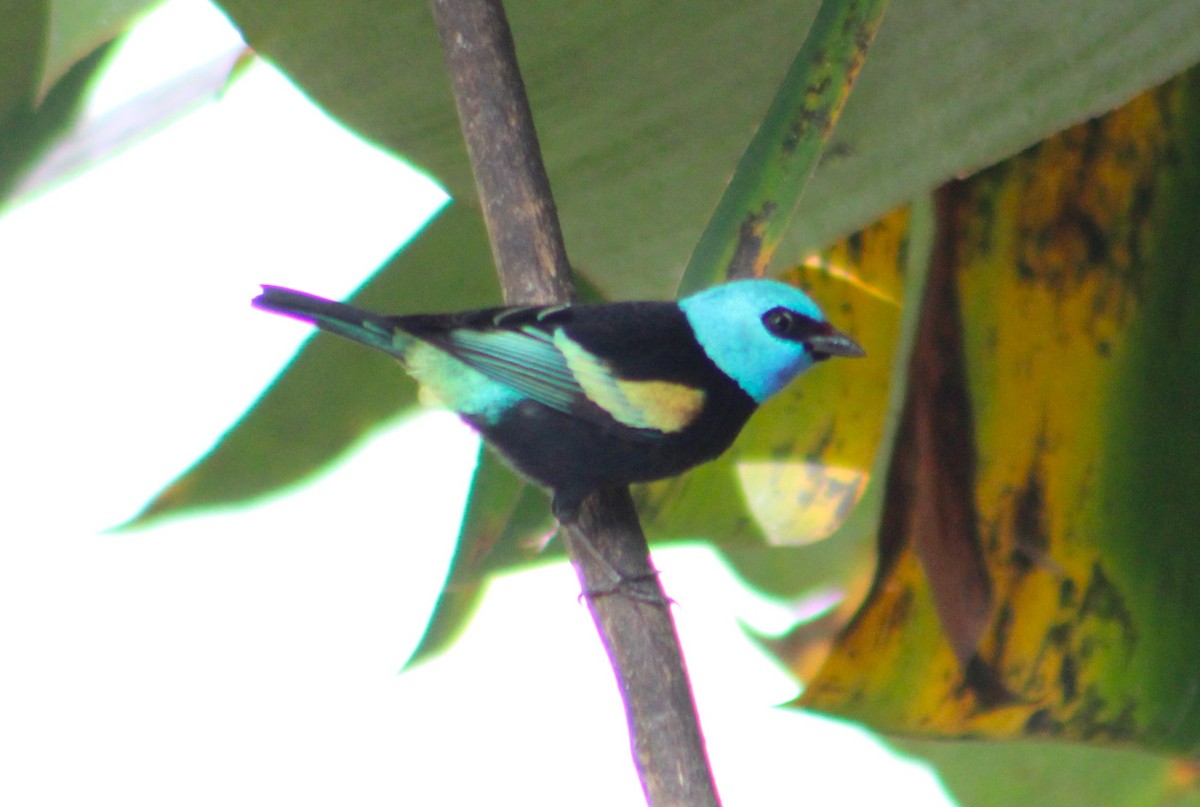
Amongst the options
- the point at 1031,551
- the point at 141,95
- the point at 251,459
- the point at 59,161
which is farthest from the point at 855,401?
the point at 141,95

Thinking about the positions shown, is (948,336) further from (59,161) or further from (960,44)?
(59,161)

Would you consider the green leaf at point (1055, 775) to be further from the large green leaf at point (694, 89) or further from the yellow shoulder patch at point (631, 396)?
the large green leaf at point (694, 89)

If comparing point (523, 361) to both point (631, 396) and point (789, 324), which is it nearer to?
point (631, 396)

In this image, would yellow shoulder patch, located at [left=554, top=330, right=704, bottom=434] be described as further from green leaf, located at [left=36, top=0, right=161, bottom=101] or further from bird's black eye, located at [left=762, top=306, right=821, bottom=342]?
green leaf, located at [left=36, top=0, right=161, bottom=101]

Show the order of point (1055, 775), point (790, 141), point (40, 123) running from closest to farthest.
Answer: point (790, 141)
point (1055, 775)
point (40, 123)

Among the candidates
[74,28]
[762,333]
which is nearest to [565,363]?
[762,333]

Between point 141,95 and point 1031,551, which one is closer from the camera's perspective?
point 1031,551
